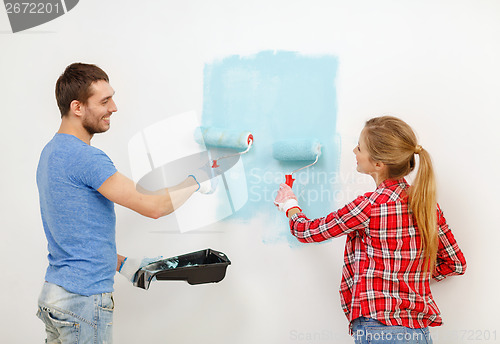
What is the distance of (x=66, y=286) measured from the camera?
121cm

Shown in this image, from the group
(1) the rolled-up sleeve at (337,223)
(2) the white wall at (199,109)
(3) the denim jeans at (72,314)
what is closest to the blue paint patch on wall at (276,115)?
(2) the white wall at (199,109)

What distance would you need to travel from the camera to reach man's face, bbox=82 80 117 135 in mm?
1287

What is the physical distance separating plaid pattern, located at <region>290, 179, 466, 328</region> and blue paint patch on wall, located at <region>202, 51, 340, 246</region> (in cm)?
32

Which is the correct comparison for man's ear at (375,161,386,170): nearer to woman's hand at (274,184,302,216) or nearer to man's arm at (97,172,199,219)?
woman's hand at (274,184,302,216)

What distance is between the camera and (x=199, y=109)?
166cm

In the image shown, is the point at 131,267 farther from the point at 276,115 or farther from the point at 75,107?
the point at 276,115

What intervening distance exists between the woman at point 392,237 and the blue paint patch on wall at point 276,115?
0.30 m

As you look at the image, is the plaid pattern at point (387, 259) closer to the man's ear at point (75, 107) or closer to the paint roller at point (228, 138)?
the paint roller at point (228, 138)

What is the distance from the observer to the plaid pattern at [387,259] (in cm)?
121

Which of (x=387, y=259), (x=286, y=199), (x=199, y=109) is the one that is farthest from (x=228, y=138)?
(x=387, y=259)

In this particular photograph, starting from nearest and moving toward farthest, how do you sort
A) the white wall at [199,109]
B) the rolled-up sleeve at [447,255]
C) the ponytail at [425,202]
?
the ponytail at [425,202] → the rolled-up sleeve at [447,255] → the white wall at [199,109]

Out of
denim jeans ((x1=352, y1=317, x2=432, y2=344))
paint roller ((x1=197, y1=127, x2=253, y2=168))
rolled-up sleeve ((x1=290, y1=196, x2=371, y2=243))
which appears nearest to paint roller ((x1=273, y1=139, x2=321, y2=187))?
paint roller ((x1=197, y1=127, x2=253, y2=168))

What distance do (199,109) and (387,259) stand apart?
844 millimetres

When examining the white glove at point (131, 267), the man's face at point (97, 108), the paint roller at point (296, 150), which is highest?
the man's face at point (97, 108)
